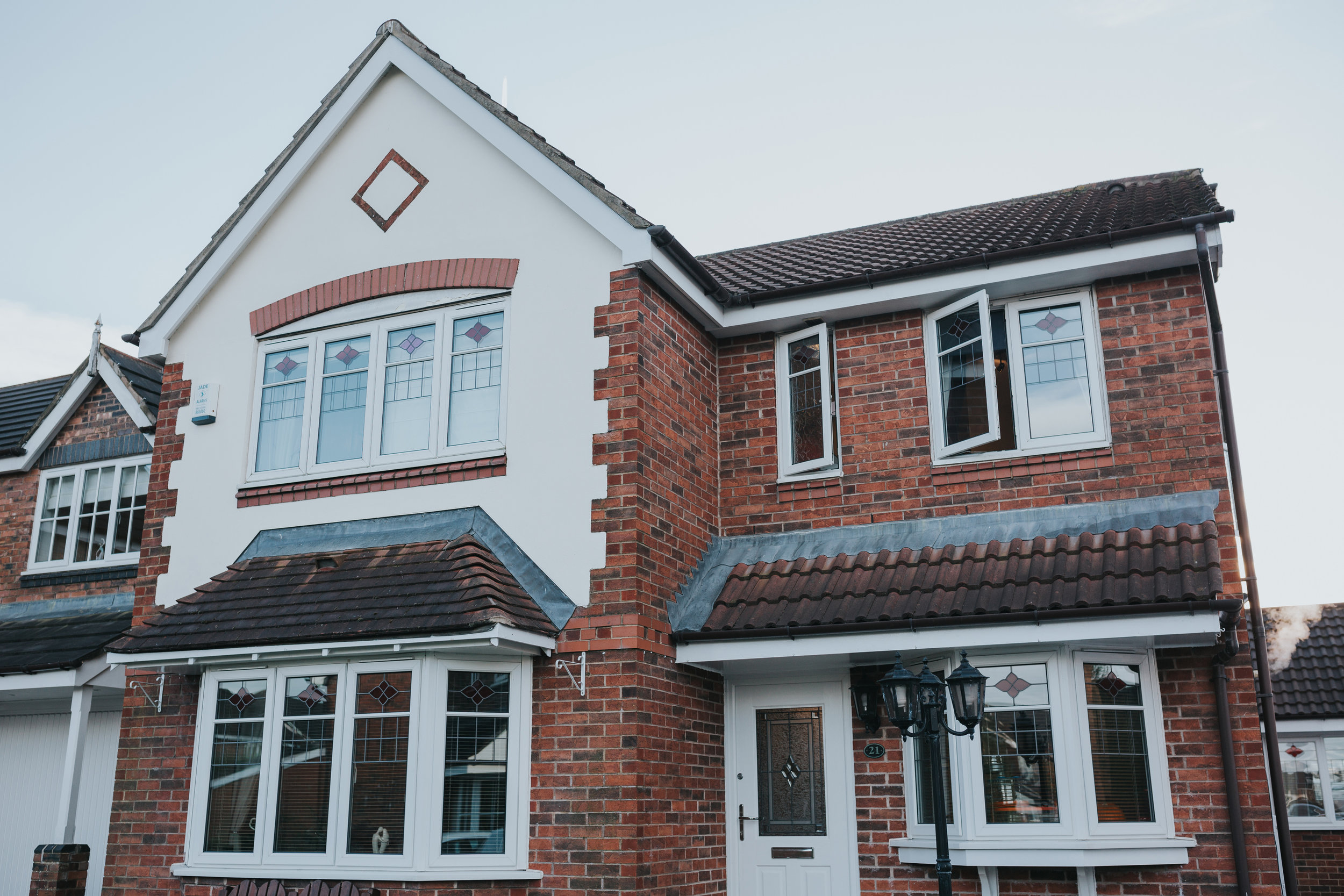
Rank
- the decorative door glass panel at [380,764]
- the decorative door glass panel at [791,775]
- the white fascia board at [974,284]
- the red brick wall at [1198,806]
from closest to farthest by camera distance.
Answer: the red brick wall at [1198,806], the decorative door glass panel at [380,764], the white fascia board at [974,284], the decorative door glass panel at [791,775]

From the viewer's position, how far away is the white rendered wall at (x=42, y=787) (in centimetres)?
1304

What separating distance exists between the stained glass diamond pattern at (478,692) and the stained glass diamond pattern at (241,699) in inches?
76.3

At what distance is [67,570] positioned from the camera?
13.7 meters

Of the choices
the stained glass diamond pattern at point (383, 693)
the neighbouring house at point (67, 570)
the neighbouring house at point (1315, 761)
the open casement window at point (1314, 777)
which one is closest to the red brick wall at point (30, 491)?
the neighbouring house at point (67, 570)

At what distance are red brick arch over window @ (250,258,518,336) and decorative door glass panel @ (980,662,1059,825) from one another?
17.3 feet

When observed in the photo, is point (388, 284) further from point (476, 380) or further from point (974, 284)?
point (974, 284)

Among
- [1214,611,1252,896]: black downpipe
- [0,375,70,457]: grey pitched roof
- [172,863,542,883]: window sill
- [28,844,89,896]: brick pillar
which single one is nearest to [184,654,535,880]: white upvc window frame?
[172,863,542,883]: window sill

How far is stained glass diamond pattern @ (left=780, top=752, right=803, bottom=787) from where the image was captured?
956cm

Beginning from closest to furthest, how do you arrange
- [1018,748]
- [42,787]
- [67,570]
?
[1018,748], [42,787], [67,570]

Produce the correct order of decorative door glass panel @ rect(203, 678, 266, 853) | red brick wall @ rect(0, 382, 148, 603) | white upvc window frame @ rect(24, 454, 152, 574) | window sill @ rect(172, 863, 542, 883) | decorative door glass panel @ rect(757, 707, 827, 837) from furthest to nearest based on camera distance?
red brick wall @ rect(0, 382, 148, 603) < white upvc window frame @ rect(24, 454, 152, 574) < decorative door glass panel @ rect(757, 707, 827, 837) < decorative door glass panel @ rect(203, 678, 266, 853) < window sill @ rect(172, 863, 542, 883)

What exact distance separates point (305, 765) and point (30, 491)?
7966 millimetres

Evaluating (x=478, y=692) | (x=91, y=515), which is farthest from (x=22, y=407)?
(x=478, y=692)

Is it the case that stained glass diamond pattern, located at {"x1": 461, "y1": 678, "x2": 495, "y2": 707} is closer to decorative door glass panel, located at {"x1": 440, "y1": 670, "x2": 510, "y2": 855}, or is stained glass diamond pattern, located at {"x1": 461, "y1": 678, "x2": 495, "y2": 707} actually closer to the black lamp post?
decorative door glass panel, located at {"x1": 440, "y1": 670, "x2": 510, "y2": 855}

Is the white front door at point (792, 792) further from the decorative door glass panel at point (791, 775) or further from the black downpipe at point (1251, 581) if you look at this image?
the black downpipe at point (1251, 581)
